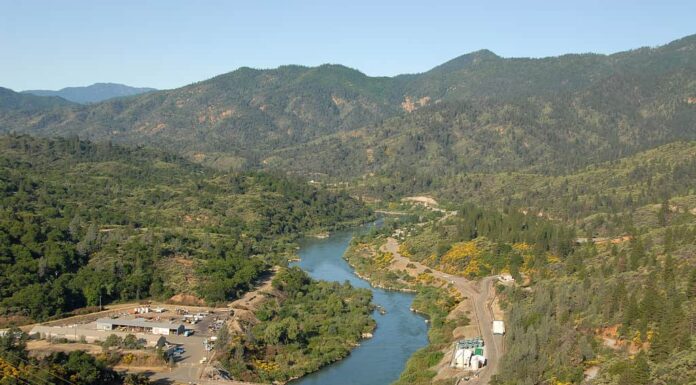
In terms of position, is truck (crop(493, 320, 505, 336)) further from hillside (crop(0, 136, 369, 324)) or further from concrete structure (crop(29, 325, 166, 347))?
hillside (crop(0, 136, 369, 324))

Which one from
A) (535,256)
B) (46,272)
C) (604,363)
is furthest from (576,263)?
(46,272)

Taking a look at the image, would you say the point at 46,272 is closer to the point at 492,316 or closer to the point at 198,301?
the point at 198,301

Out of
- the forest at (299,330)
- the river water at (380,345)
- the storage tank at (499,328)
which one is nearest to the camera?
the river water at (380,345)

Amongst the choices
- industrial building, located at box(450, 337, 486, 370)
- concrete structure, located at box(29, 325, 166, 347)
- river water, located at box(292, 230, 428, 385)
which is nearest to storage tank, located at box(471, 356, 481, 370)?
industrial building, located at box(450, 337, 486, 370)

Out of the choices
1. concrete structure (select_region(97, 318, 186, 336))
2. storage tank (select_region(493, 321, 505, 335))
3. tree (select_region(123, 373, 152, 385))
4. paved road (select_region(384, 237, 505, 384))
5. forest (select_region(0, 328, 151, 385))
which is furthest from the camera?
concrete structure (select_region(97, 318, 186, 336))

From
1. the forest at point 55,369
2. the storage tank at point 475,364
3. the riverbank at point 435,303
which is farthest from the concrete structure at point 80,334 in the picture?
Answer: the storage tank at point 475,364

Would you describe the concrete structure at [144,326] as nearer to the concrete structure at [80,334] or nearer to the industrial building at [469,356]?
the concrete structure at [80,334]
